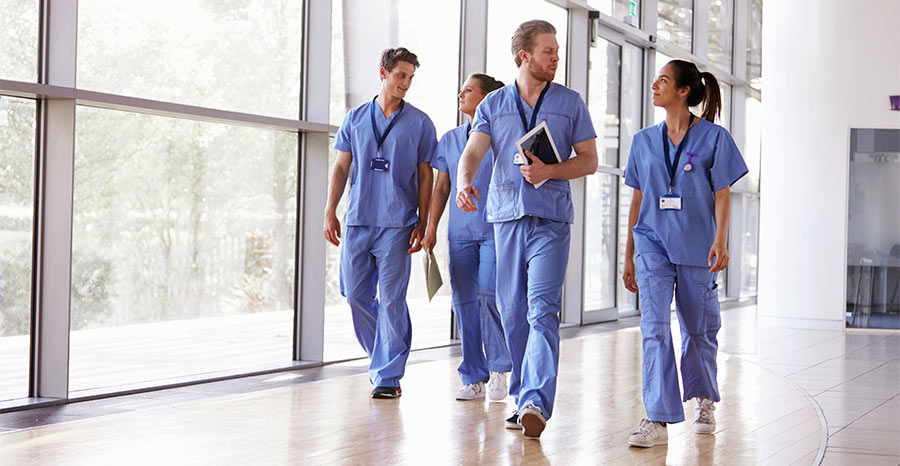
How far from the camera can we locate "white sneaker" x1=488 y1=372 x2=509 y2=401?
4152 mm

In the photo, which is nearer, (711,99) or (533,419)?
(533,419)

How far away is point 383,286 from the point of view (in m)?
4.20

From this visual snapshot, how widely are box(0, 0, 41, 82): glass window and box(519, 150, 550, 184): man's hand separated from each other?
221cm

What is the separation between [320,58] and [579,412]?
104 inches

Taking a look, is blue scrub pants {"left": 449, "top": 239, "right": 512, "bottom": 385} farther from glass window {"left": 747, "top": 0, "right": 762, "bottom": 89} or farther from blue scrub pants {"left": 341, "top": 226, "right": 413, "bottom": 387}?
glass window {"left": 747, "top": 0, "right": 762, "bottom": 89}

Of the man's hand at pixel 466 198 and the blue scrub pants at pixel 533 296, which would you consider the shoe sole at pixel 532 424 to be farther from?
the man's hand at pixel 466 198

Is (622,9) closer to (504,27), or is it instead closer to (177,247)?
(504,27)

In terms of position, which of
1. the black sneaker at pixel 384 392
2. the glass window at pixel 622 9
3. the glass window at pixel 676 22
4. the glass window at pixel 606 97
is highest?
the glass window at pixel 676 22

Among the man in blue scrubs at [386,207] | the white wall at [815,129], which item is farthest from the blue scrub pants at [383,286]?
the white wall at [815,129]

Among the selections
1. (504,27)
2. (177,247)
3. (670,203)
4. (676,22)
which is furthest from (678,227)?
(676,22)

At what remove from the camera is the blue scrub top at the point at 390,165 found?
421cm

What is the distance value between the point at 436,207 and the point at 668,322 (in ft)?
4.30

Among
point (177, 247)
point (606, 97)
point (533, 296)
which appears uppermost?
point (606, 97)

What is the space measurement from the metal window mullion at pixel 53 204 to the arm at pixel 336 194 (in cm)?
109
